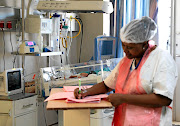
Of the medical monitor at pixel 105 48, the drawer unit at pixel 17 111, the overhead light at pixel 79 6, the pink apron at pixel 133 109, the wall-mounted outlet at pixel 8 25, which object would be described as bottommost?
the drawer unit at pixel 17 111

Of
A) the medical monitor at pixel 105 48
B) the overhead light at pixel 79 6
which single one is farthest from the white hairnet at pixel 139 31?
the medical monitor at pixel 105 48

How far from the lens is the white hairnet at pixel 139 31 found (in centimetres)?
185

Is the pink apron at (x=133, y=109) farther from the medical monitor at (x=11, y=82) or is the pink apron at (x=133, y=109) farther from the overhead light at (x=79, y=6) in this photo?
the medical monitor at (x=11, y=82)

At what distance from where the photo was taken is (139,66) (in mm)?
1859

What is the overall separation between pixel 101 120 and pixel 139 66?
4.82 feet

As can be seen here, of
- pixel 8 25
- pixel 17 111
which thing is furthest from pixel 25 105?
pixel 8 25

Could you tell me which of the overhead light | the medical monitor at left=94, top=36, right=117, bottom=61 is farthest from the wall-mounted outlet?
the medical monitor at left=94, top=36, right=117, bottom=61

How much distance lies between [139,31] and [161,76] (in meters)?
0.33

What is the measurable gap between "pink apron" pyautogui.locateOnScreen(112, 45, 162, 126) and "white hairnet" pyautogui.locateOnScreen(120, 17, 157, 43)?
0.09 m

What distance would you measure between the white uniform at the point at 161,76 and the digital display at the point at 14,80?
1599mm

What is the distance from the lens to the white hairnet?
1.85m

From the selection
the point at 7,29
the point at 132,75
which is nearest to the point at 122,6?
the point at 7,29

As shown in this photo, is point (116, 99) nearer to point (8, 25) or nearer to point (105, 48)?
point (8, 25)

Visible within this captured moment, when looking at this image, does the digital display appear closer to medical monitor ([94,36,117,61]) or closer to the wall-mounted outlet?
the wall-mounted outlet
